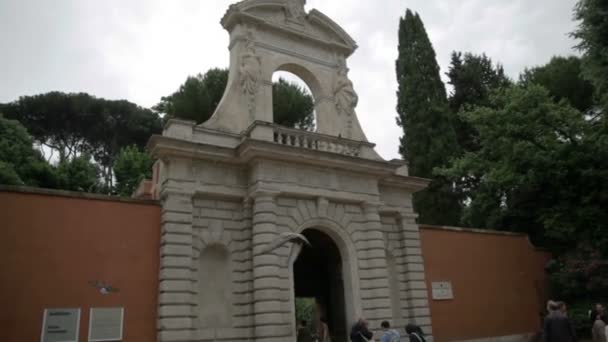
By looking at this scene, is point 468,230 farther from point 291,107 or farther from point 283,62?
point 291,107

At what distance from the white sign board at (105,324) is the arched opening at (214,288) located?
179cm

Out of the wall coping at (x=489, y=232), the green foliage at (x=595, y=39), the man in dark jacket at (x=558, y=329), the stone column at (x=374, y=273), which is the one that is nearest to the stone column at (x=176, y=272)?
the stone column at (x=374, y=273)

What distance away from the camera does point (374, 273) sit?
12.6 m

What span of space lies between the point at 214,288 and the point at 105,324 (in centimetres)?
253

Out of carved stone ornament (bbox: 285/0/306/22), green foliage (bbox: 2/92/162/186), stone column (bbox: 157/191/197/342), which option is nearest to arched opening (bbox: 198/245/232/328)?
stone column (bbox: 157/191/197/342)

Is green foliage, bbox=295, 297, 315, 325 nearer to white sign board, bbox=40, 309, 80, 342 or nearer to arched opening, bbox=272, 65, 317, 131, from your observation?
arched opening, bbox=272, 65, 317, 131

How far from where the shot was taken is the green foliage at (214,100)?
1105 inches

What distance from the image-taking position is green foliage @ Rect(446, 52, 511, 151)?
28.0 m

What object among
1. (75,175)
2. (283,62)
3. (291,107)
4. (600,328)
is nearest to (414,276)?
(600,328)

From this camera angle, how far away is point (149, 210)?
11.0 metres

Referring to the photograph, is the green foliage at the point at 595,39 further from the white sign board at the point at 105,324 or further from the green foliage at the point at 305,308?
the green foliage at the point at 305,308

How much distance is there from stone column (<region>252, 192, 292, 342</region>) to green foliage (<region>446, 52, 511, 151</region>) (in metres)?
19.3

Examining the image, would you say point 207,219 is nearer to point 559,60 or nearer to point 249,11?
point 249,11

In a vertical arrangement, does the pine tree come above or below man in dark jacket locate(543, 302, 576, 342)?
above
